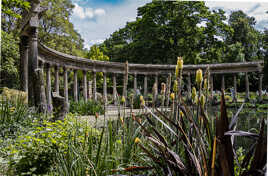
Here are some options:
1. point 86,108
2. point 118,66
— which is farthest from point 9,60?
point 118,66

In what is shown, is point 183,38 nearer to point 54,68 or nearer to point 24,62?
point 54,68

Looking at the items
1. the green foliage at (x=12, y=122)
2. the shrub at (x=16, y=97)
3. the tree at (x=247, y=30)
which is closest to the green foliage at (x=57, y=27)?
the shrub at (x=16, y=97)

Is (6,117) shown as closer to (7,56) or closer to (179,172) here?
(179,172)

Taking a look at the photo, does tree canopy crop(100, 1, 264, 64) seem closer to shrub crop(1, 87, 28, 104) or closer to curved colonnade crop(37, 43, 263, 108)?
curved colonnade crop(37, 43, 263, 108)

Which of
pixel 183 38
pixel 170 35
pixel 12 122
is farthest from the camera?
pixel 183 38

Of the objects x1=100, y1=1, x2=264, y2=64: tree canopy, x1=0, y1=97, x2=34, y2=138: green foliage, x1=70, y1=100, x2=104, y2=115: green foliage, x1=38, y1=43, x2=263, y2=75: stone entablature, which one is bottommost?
x1=70, y1=100, x2=104, y2=115: green foliage

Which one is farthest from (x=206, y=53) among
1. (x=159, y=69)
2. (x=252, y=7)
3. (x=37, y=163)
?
(x=37, y=163)

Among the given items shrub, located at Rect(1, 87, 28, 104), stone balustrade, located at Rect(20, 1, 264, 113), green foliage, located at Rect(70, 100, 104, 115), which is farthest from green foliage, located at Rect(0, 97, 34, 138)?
green foliage, located at Rect(70, 100, 104, 115)

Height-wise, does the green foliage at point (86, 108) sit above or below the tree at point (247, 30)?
below

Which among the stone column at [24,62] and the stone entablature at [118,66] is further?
the stone entablature at [118,66]

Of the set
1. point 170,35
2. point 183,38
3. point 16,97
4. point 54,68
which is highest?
point 183,38

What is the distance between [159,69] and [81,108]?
10284 mm

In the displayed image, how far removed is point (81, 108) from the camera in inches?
454

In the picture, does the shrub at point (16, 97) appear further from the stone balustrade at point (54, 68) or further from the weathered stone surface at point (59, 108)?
the weathered stone surface at point (59, 108)
